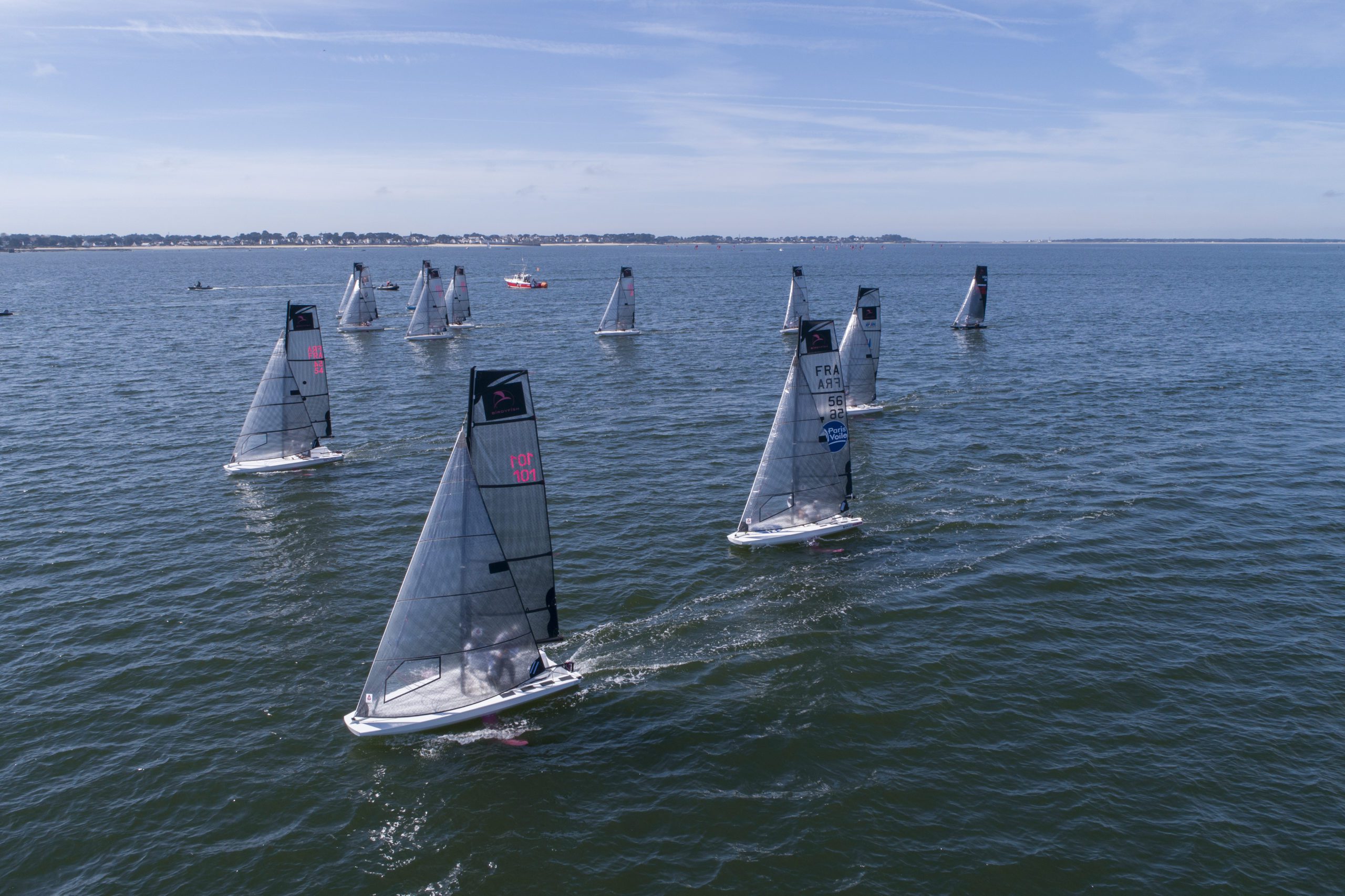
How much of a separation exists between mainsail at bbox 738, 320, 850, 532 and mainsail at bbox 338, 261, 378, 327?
83.8 metres

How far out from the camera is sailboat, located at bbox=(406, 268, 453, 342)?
3871 inches

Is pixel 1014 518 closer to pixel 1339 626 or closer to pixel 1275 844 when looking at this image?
pixel 1339 626

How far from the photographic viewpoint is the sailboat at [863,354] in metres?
60.7

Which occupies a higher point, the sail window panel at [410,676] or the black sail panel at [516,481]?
the black sail panel at [516,481]

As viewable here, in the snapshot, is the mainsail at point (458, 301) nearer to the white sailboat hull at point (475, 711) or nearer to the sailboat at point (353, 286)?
A: the sailboat at point (353, 286)

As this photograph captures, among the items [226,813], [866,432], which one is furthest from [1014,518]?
[226,813]

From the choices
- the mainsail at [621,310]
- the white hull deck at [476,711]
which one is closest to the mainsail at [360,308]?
the mainsail at [621,310]

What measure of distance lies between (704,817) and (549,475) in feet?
95.1

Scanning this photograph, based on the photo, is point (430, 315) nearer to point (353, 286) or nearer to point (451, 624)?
point (353, 286)

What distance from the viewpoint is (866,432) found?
185ft

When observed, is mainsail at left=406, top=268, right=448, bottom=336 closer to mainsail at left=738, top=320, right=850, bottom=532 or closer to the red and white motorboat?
mainsail at left=738, top=320, right=850, bottom=532

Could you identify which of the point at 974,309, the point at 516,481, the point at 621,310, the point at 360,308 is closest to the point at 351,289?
the point at 360,308

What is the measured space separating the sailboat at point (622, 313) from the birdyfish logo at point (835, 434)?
65.4 m

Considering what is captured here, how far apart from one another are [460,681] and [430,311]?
80.3 metres
